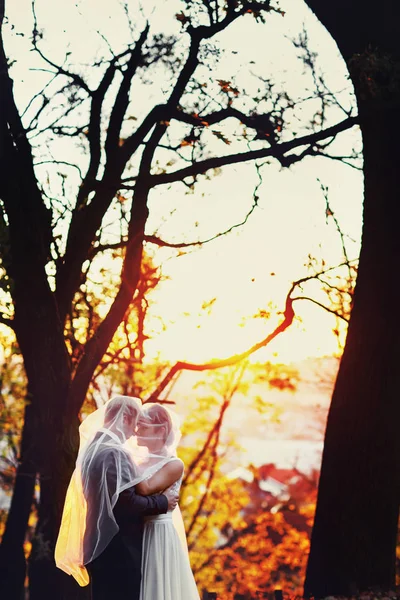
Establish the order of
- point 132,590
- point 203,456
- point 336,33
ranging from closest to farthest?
point 132,590 < point 336,33 < point 203,456

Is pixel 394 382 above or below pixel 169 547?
above

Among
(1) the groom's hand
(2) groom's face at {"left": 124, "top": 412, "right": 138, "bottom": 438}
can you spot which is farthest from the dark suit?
(2) groom's face at {"left": 124, "top": 412, "right": 138, "bottom": 438}

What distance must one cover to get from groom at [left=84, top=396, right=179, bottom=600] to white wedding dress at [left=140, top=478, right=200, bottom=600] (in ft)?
0.50

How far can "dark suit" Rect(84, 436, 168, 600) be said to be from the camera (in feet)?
19.5

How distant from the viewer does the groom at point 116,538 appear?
5.91 m

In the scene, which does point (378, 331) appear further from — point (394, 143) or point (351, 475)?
point (394, 143)

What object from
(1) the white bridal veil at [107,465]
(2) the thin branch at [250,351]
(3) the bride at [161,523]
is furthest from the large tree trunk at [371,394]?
(1) the white bridal veil at [107,465]

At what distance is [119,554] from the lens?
599 centimetres

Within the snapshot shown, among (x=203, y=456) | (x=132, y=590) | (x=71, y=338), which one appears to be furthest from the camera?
(x=203, y=456)

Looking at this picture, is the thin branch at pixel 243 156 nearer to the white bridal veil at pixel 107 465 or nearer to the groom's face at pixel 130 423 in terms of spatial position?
the white bridal veil at pixel 107 465

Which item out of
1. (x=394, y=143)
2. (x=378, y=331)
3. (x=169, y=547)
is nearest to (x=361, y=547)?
(x=378, y=331)

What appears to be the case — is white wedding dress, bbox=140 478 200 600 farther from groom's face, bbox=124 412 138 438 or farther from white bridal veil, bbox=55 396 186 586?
groom's face, bbox=124 412 138 438

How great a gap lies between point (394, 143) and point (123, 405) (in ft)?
16.9

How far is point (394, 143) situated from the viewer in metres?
9.39
